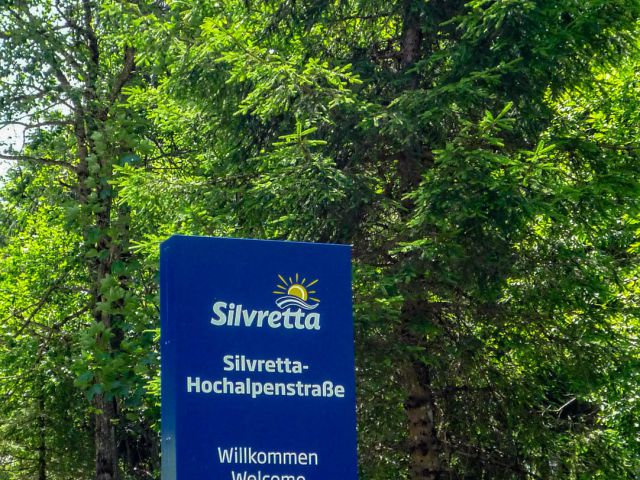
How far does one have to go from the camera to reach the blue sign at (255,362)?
560 cm

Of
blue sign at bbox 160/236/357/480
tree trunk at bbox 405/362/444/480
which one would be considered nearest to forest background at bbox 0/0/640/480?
tree trunk at bbox 405/362/444/480

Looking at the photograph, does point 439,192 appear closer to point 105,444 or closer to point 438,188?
point 438,188

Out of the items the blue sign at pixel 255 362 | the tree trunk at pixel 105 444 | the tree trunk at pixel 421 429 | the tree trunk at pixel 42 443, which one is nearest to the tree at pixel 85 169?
the tree trunk at pixel 105 444

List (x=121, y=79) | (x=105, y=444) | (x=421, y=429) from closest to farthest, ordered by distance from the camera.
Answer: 1. (x=421, y=429)
2. (x=105, y=444)
3. (x=121, y=79)

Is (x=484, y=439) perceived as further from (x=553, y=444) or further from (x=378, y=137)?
(x=378, y=137)

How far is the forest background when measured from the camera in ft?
34.2

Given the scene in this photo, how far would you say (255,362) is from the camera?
18.8 feet

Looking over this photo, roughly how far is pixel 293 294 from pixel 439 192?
4.52m

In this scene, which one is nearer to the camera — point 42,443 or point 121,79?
point 121,79

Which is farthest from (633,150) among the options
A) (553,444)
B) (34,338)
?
(34,338)

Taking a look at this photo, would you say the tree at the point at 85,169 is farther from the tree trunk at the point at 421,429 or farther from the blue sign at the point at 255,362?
the blue sign at the point at 255,362

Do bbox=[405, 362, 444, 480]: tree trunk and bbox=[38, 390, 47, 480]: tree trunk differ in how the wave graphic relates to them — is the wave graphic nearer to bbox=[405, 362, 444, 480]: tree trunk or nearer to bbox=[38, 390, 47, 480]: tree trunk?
bbox=[405, 362, 444, 480]: tree trunk

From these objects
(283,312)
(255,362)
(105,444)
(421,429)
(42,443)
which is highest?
(42,443)

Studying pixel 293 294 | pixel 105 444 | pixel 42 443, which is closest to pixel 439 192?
pixel 293 294
